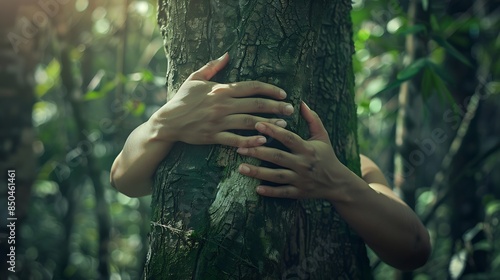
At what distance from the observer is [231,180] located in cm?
151

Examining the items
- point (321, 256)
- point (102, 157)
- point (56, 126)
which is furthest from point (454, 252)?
point (56, 126)

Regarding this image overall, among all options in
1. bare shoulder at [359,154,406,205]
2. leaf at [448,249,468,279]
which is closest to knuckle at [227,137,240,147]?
bare shoulder at [359,154,406,205]

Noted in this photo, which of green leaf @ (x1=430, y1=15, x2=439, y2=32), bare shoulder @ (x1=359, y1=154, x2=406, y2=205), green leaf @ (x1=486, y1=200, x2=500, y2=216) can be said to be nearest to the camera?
bare shoulder @ (x1=359, y1=154, x2=406, y2=205)

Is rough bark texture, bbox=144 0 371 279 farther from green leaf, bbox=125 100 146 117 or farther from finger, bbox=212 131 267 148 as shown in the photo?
green leaf, bbox=125 100 146 117

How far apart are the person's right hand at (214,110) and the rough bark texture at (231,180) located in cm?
4

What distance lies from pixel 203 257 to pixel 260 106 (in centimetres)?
42

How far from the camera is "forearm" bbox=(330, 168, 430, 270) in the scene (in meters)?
1.73

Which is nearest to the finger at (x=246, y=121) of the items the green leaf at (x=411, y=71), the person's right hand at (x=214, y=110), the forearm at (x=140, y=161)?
the person's right hand at (x=214, y=110)

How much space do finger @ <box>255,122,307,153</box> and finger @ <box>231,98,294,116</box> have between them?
1.7 inches

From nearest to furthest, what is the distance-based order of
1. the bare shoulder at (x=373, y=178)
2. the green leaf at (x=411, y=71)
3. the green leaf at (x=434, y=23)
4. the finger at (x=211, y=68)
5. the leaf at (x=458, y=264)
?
1. the finger at (x=211, y=68)
2. the bare shoulder at (x=373, y=178)
3. the green leaf at (x=411, y=71)
4. the green leaf at (x=434, y=23)
5. the leaf at (x=458, y=264)

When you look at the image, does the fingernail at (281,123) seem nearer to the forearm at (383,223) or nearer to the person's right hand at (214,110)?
the person's right hand at (214,110)

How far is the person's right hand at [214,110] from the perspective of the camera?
152 centimetres

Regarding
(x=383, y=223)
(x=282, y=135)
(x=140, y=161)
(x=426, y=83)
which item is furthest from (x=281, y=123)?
(x=426, y=83)

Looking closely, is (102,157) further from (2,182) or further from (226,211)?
(226,211)
